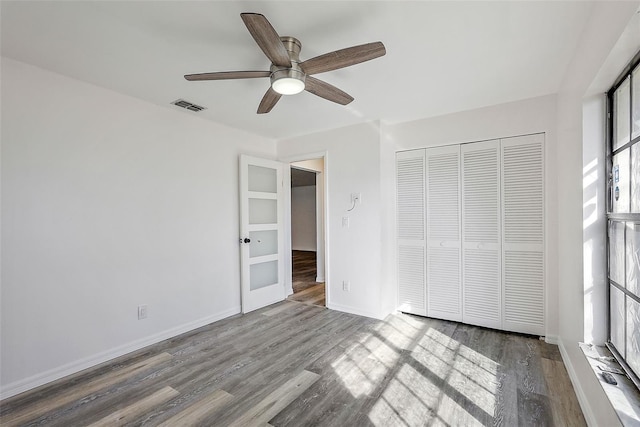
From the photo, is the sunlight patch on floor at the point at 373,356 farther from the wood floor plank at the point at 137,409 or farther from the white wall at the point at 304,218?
the white wall at the point at 304,218

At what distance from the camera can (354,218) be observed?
11.8ft

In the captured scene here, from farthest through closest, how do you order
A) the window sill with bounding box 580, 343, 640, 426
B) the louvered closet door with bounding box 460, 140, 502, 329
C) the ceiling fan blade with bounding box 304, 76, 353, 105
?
1. the louvered closet door with bounding box 460, 140, 502, 329
2. the ceiling fan blade with bounding box 304, 76, 353, 105
3. the window sill with bounding box 580, 343, 640, 426

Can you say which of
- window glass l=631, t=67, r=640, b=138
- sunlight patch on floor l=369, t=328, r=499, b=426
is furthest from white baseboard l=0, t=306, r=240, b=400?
window glass l=631, t=67, r=640, b=138

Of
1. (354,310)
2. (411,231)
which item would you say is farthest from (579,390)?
(354,310)

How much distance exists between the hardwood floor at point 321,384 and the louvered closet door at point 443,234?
356mm

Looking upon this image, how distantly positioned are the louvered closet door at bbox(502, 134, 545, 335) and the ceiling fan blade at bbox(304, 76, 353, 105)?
6.12 feet

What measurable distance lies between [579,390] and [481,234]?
1.50m

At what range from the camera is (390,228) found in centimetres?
354

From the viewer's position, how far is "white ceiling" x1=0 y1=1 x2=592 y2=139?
1.59 meters

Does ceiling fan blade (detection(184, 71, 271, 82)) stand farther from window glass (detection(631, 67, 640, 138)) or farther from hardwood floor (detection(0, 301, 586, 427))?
hardwood floor (detection(0, 301, 586, 427))

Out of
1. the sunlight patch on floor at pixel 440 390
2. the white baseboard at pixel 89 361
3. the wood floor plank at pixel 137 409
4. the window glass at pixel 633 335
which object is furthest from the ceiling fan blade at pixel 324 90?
the white baseboard at pixel 89 361

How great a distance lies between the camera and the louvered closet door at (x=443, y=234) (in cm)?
321

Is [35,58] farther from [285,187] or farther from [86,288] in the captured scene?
[285,187]

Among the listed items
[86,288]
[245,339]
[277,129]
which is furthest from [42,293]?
[277,129]
